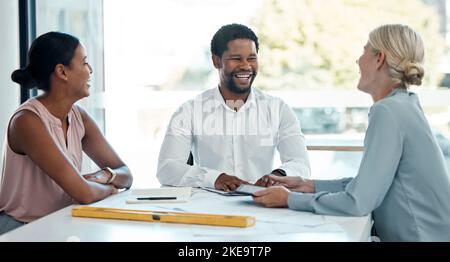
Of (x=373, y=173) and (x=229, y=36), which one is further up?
(x=229, y=36)

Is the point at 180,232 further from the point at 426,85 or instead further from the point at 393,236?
the point at 426,85

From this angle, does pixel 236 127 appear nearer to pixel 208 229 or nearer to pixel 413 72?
pixel 413 72

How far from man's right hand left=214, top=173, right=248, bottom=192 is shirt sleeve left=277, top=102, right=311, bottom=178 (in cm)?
44

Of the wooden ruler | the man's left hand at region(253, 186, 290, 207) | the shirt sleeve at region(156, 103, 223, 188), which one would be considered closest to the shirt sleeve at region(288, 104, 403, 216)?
the man's left hand at region(253, 186, 290, 207)

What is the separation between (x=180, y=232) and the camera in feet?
5.44

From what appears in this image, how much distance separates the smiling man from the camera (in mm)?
2938

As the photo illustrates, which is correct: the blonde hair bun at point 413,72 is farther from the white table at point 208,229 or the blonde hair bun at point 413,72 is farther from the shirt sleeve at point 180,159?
the shirt sleeve at point 180,159

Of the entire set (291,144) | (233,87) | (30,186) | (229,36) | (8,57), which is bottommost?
(30,186)

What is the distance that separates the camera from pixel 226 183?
95.0 inches

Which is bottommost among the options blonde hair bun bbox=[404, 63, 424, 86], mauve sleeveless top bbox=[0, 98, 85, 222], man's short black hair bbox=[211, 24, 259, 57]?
mauve sleeveless top bbox=[0, 98, 85, 222]

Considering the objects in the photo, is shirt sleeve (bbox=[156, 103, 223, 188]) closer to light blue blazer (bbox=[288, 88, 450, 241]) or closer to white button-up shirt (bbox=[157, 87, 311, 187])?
white button-up shirt (bbox=[157, 87, 311, 187])

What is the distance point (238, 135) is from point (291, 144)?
254mm

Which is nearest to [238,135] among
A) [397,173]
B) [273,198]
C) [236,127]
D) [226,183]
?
[236,127]
